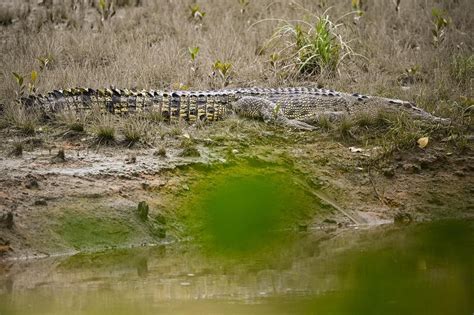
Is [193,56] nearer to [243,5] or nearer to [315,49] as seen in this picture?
[315,49]

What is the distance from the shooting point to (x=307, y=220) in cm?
872

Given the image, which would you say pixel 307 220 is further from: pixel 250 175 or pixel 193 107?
pixel 193 107

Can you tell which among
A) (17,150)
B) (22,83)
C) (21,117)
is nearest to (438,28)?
(22,83)

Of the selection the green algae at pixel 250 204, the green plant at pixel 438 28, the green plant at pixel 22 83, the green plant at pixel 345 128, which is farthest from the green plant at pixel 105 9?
the green algae at pixel 250 204

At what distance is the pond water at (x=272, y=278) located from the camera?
19.9 feet

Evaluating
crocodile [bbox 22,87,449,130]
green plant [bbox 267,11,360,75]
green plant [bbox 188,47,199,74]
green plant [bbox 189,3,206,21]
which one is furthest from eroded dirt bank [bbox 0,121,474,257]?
green plant [bbox 189,3,206,21]

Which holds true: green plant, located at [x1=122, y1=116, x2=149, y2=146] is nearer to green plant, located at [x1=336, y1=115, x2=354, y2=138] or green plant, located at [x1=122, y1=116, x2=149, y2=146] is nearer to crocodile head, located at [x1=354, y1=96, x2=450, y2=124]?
green plant, located at [x1=336, y1=115, x2=354, y2=138]

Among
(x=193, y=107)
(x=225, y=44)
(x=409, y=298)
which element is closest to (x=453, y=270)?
(x=409, y=298)

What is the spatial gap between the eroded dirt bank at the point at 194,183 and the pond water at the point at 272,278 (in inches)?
10.6

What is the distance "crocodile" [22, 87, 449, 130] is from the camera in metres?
10.2

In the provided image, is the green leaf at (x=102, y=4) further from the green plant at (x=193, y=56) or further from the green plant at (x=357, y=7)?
the green plant at (x=357, y=7)

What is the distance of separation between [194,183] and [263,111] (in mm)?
1974

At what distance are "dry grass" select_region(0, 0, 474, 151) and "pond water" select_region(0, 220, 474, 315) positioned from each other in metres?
2.40

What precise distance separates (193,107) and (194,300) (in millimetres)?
4536
